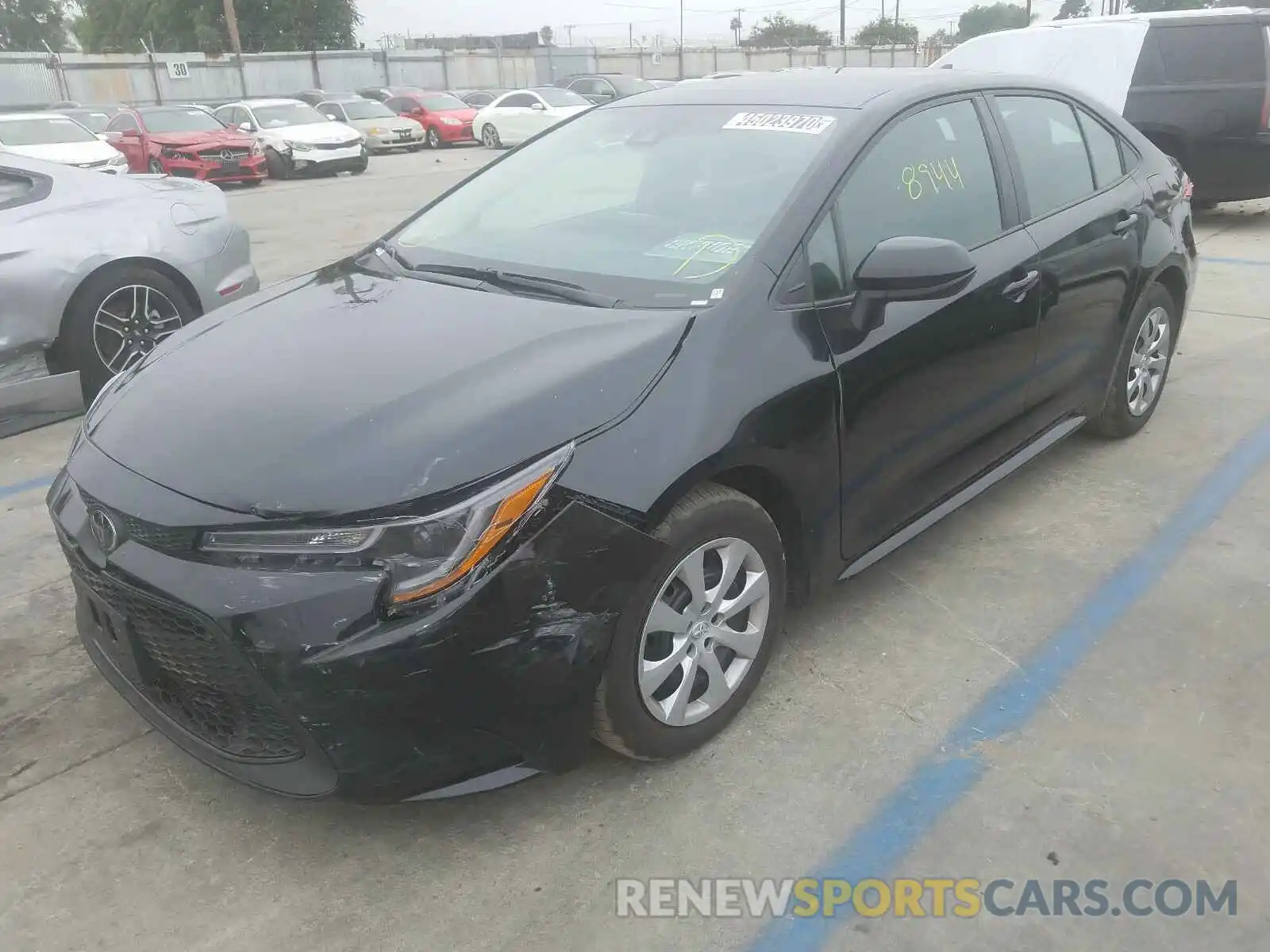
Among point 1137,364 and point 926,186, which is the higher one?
point 926,186

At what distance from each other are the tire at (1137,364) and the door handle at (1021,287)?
0.98 m

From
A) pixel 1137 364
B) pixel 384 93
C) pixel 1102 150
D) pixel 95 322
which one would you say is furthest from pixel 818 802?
pixel 384 93

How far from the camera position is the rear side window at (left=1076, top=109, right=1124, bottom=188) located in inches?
161

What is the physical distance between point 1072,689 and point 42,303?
4674mm

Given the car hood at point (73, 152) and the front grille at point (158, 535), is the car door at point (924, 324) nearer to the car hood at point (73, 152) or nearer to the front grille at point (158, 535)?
the front grille at point (158, 535)

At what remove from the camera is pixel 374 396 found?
2377 millimetres

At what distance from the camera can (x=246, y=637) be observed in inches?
81.4

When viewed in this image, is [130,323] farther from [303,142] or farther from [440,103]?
[440,103]

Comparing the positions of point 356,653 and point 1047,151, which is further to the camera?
point 1047,151

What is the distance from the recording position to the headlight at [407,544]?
2.08 m

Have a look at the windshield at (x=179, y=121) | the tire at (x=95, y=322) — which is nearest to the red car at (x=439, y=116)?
the windshield at (x=179, y=121)

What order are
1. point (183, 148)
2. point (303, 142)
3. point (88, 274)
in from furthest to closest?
point (303, 142)
point (183, 148)
point (88, 274)

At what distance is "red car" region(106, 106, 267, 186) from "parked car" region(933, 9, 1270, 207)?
13288 millimetres

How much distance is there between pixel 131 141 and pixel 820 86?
17567mm
